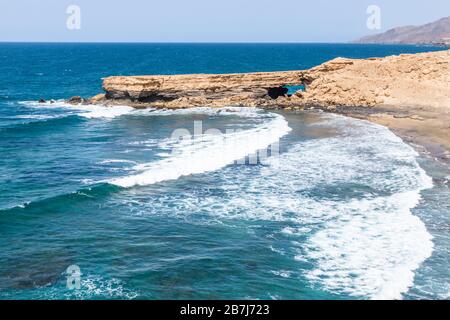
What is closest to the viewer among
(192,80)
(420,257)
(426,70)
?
(420,257)

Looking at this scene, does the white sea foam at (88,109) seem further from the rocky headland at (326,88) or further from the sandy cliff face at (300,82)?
the sandy cliff face at (300,82)

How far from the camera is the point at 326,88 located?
53.6 m

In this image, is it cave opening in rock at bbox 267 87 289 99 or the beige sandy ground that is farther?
cave opening in rock at bbox 267 87 289 99

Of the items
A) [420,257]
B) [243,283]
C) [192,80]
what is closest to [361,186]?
[420,257]

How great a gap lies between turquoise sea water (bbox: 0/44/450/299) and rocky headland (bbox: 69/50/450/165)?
37.4 feet

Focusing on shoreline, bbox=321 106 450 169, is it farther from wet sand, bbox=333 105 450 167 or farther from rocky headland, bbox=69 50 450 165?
rocky headland, bbox=69 50 450 165

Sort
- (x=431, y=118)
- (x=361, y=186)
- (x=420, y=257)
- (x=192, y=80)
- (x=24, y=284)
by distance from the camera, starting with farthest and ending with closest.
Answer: (x=192, y=80) < (x=431, y=118) < (x=361, y=186) < (x=420, y=257) < (x=24, y=284)

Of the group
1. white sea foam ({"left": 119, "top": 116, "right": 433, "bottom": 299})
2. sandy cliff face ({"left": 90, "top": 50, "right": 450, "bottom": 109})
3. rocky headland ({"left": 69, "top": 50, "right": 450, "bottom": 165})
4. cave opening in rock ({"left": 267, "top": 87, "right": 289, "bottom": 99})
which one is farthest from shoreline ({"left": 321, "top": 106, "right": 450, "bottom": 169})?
cave opening in rock ({"left": 267, "top": 87, "right": 289, "bottom": 99})

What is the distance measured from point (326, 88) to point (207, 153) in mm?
23686

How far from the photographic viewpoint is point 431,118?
41.9 meters

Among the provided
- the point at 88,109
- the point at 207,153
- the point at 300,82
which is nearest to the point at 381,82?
the point at 300,82

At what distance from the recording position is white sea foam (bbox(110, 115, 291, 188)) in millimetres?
27950
